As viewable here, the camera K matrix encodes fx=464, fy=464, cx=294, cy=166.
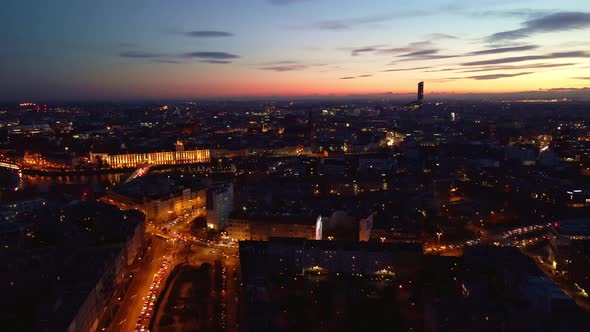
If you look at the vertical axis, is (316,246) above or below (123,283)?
above

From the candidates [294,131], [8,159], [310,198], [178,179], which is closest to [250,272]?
[310,198]

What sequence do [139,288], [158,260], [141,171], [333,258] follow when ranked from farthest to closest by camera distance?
[141,171], [158,260], [333,258], [139,288]

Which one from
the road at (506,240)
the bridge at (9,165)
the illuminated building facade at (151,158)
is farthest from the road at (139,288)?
the bridge at (9,165)

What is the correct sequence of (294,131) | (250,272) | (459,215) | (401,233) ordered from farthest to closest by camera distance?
(294,131) → (459,215) → (401,233) → (250,272)

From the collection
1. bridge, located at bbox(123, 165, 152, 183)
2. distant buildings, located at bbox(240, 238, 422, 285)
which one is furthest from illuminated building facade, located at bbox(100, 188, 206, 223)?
distant buildings, located at bbox(240, 238, 422, 285)

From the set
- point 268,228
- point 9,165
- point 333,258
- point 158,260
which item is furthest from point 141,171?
point 333,258

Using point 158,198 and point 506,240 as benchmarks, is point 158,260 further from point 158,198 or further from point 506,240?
point 506,240

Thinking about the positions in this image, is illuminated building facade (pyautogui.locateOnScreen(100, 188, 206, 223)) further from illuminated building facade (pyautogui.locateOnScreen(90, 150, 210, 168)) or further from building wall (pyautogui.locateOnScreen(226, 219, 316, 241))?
illuminated building facade (pyautogui.locateOnScreen(90, 150, 210, 168))

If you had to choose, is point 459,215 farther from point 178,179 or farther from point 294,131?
point 294,131
